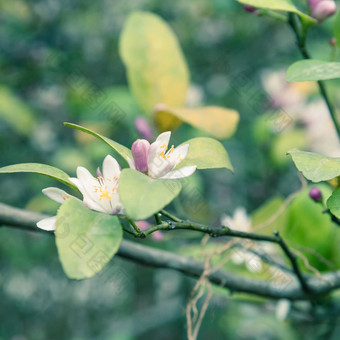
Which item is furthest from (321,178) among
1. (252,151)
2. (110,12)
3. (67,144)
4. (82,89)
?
(110,12)

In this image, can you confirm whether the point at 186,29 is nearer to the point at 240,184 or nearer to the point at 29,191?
the point at 240,184

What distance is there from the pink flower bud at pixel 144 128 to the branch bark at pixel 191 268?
313 mm

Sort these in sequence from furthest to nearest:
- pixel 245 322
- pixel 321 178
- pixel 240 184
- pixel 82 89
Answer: pixel 240 184, pixel 245 322, pixel 82 89, pixel 321 178

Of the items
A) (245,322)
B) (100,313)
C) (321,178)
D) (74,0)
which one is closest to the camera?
(321,178)

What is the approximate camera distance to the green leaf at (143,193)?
420 millimetres

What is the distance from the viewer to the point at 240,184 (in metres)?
2.51

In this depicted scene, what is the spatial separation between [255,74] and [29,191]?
5.03 ft

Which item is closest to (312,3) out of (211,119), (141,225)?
(211,119)

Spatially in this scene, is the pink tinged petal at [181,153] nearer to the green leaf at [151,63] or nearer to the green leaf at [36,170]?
the green leaf at [36,170]

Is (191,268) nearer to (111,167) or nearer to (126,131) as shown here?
(111,167)

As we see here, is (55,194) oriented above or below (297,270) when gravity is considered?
above

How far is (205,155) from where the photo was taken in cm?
57

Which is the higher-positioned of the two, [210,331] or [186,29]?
[186,29]

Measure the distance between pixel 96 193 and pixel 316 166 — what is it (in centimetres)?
26
